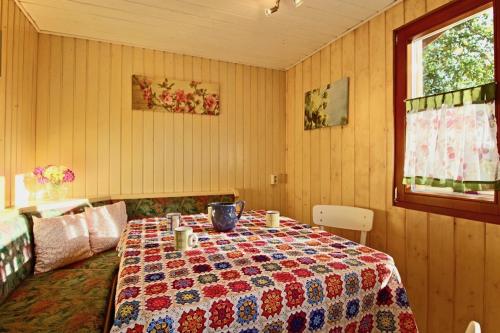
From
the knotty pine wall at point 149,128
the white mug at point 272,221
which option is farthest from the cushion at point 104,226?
the white mug at point 272,221

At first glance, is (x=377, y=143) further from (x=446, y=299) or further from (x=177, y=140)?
(x=177, y=140)

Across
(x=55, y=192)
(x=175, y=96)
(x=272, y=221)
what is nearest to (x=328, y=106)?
(x=272, y=221)

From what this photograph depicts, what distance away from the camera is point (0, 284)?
1397 millimetres

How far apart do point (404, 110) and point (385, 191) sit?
584 mm

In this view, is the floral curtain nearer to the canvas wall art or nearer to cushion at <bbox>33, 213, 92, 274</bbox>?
the canvas wall art

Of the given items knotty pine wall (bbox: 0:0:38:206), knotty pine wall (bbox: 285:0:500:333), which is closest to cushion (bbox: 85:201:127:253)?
knotty pine wall (bbox: 0:0:38:206)

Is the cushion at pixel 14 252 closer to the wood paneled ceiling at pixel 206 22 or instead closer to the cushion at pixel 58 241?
the cushion at pixel 58 241

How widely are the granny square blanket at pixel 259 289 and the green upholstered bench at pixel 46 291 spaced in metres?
0.39

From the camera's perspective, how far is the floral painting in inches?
107

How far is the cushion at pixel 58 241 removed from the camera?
1.77 meters

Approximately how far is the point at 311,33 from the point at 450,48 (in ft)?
3.54

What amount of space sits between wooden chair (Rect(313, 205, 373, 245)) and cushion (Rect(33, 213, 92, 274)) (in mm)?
1756

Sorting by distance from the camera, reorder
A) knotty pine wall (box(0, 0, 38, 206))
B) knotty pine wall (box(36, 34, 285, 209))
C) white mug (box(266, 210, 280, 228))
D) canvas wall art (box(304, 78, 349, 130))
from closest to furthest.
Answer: white mug (box(266, 210, 280, 228)) < knotty pine wall (box(0, 0, 38, 206)) < canvas wall art (box(304, 78, 349, 130)) < knotty pine wall (box(36, 34, 285, 209))

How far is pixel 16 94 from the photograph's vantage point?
2061mm
